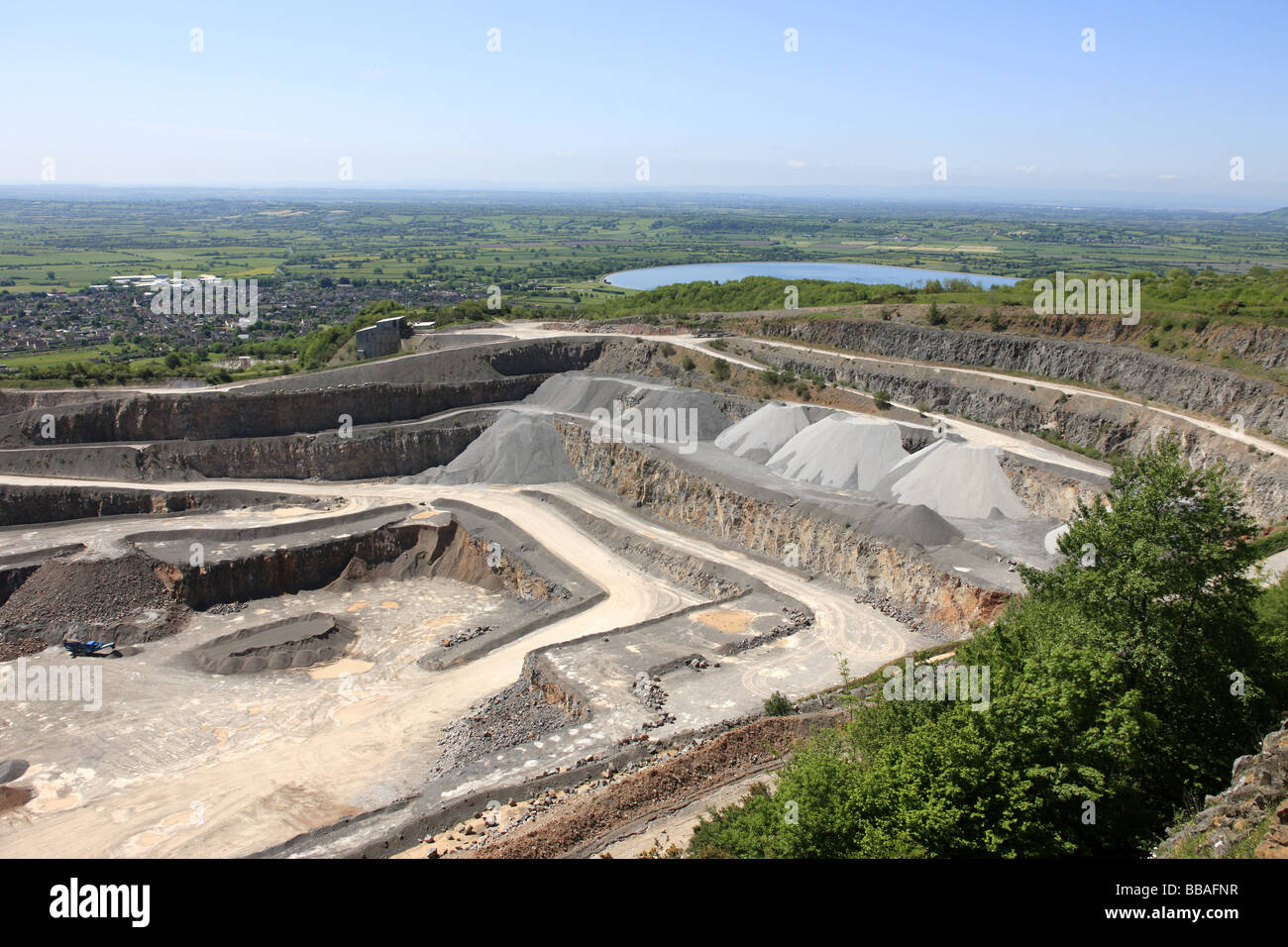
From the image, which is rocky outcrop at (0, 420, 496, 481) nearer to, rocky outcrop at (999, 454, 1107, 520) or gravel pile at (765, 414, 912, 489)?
gravel pile at (765, 414, 912, 489)

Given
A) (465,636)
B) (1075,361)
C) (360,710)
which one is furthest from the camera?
(1075,361)

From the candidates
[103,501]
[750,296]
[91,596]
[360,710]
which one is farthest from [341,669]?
[750,296]

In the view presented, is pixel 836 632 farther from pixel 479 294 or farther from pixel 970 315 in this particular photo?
pixel 479 294

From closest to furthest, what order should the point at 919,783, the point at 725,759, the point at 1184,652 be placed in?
the point at 919,783 → the point at 1184,652 → the point at 725,759

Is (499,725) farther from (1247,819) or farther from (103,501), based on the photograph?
(103,501)

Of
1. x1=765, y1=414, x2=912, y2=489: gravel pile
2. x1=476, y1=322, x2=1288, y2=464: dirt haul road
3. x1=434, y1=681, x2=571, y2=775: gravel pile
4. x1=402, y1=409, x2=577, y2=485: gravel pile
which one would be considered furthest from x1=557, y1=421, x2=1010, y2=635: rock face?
x1=434, y1=681, x2=571, y2=775: gravel pile

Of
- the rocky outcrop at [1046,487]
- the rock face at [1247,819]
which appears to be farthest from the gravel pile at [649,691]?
the rocky outcrop at [1046,487]
